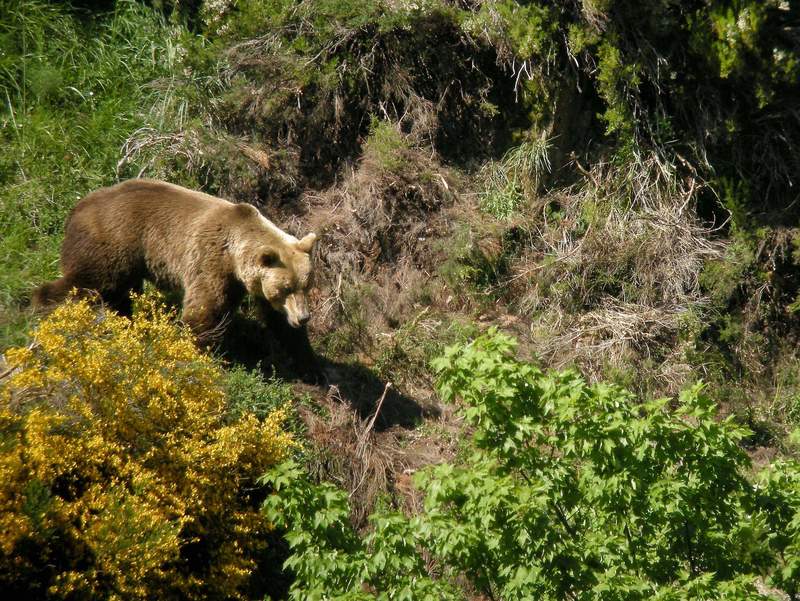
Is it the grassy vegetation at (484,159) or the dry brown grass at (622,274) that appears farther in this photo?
the dry brown grass at (622,274)

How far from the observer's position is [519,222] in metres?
10.7

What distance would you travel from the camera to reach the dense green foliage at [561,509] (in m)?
5.12

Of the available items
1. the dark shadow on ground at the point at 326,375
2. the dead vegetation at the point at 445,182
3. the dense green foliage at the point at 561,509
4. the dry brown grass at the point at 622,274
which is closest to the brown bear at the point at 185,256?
the dark shadow on ground at the point at 326,375

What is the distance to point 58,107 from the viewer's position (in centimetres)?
1054

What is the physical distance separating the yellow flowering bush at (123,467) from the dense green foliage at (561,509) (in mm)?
921

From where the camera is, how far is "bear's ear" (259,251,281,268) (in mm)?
7828

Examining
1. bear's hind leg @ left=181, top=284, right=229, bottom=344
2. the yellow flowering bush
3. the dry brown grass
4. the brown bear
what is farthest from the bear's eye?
the dry brown grass

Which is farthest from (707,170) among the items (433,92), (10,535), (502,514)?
(10,535)

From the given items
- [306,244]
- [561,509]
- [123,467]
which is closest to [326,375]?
[306,244]

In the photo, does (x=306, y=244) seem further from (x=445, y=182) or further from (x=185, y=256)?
(x=445, y=182)

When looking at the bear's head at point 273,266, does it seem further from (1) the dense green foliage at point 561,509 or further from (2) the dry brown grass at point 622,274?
(2) the dry brown grass at point 622,274

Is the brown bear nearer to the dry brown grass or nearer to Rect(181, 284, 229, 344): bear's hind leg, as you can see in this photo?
Rect(181, 284, 229, 344): bear's hind leg

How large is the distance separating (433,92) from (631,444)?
22.9ft

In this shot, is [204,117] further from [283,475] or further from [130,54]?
[283,475]
